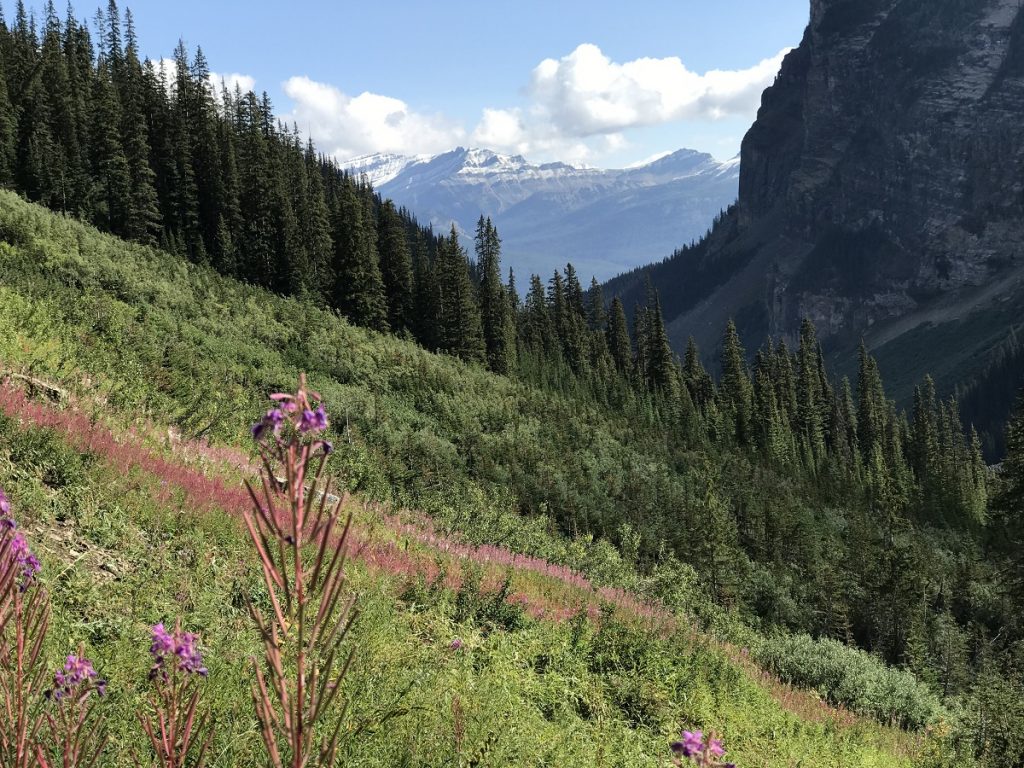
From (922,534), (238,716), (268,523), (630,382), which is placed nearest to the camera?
(268,523)

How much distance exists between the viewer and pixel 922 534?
6856 centimetres

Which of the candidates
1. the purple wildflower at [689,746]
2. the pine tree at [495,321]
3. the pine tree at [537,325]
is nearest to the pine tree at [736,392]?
the pine tree at [537,325]

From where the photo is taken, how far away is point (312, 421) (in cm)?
165

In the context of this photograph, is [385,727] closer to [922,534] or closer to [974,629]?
[974,629]

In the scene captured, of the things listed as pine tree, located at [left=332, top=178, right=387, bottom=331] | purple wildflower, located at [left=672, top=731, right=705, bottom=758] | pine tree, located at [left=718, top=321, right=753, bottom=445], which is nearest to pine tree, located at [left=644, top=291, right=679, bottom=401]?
pine tree, located at [left=718, top=321, right=753, bottom=445]

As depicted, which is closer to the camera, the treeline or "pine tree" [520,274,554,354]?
the treeline

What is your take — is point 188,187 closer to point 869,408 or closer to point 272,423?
point 272,423

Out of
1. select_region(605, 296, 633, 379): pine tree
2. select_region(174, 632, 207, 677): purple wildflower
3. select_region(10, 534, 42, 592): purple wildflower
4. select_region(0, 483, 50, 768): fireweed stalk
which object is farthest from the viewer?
select_region(605, 296, 633, 379): pine tree

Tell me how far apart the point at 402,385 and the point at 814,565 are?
27596 mm

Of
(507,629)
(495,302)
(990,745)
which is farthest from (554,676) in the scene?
(495,302)

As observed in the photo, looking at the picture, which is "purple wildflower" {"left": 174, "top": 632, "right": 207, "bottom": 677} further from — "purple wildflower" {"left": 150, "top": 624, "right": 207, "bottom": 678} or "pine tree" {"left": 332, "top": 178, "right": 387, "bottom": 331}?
"pine tree" {"left": 332, "top": 178, "right": 387, "bottom": 331}

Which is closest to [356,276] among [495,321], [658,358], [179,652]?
[495,321]

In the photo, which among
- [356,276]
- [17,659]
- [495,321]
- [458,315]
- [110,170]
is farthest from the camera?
[495,321]

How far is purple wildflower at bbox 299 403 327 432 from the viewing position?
164 centimetres
